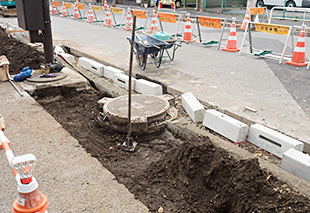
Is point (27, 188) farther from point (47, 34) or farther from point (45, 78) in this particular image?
point (47, 34)

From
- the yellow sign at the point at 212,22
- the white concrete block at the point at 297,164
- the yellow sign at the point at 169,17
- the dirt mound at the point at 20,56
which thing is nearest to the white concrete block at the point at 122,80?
the dirt mound at the point at 20,56

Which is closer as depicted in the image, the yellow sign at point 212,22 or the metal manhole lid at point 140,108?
the metal manhole lid at point 140,108

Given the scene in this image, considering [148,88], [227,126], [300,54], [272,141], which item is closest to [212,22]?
[300,54]

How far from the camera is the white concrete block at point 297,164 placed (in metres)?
3.21

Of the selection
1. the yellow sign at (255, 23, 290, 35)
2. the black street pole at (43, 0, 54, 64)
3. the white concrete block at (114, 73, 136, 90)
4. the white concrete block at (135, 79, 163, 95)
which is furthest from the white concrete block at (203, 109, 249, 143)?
the yellow sign at (255, 23, 290, 35)

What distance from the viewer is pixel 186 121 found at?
4621 millimetres

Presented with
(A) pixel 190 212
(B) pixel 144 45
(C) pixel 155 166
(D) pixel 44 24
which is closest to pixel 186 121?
(C) pixel 155 166

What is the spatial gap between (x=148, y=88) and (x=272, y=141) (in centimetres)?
265

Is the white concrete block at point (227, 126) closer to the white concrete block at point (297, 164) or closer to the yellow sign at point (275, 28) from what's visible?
the white concrete block at point (297, 164)

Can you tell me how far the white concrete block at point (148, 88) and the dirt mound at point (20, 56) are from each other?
331 cm

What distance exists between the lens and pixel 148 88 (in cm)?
575

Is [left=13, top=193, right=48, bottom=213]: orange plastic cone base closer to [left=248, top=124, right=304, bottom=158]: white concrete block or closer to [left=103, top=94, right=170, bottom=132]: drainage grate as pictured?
[left=103, top=94, right=170, bottom=132]: drainage grate

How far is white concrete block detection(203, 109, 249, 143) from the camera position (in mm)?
4113

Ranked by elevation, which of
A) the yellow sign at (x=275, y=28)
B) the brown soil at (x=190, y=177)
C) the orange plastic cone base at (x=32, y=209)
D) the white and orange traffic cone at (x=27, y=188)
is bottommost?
the brown soil at (x=190, y=177)
